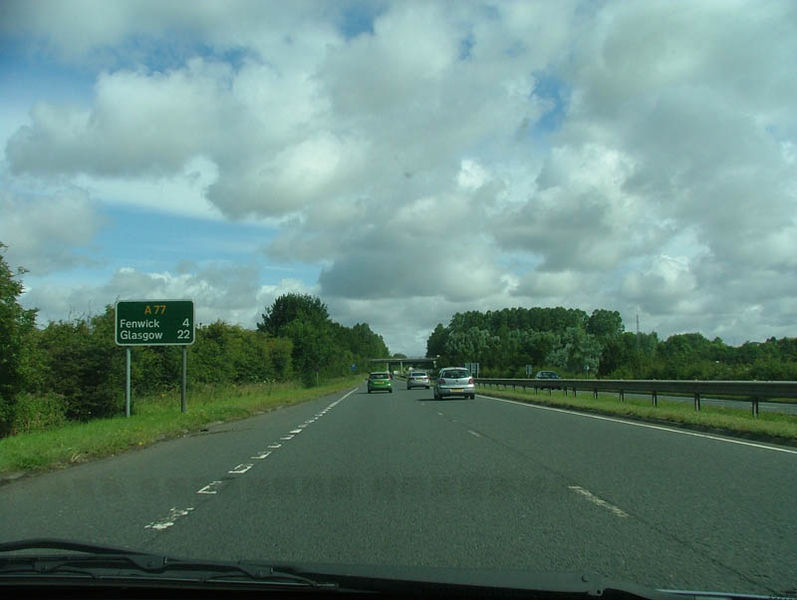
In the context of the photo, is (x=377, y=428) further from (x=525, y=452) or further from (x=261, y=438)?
(x=525, y=452)

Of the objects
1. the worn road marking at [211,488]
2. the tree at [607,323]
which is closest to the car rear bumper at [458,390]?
the worn road marking at [211,488]

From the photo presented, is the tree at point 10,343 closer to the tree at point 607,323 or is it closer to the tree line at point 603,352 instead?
the tree line at point 603,352

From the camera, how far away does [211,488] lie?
10172 millimetres

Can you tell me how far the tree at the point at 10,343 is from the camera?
19094 mm

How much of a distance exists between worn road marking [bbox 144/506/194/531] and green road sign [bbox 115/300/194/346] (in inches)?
657

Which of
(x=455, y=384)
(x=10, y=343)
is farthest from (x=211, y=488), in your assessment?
(x=455, y=384)

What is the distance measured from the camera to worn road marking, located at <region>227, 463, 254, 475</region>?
11.7 metres

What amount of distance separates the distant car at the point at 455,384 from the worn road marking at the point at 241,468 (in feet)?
84.9

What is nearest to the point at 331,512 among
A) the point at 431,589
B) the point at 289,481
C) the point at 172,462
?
the point at 289,481

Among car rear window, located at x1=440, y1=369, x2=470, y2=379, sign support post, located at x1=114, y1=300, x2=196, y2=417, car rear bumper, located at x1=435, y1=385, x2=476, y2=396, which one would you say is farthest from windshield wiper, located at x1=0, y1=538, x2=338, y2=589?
car rear window, located at x1=440, y1=369, x2=470, y2=379

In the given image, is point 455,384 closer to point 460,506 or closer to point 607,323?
point 460,506

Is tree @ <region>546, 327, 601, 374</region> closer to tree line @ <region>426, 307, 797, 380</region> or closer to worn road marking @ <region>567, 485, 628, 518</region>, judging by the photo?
tree line @ <region>426, 307, 797, 380</region>

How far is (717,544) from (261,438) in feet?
40.8

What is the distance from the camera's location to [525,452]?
13.7 m
